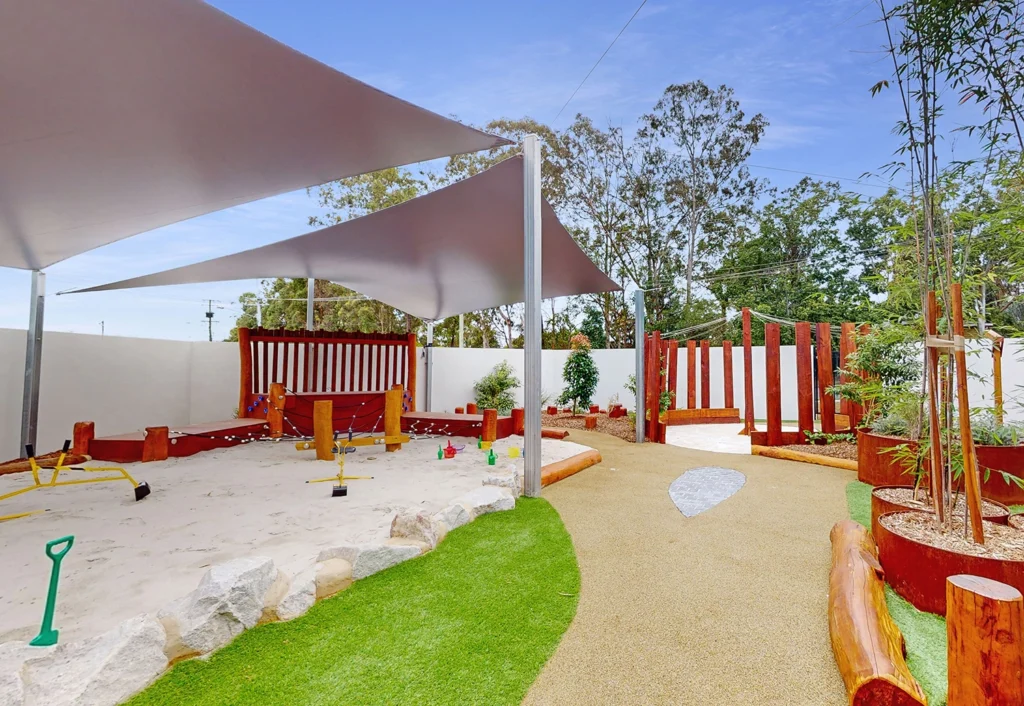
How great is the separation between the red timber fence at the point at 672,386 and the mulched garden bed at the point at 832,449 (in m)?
1.95

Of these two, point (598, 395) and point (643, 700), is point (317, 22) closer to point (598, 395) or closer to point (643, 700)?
point (643, 700)

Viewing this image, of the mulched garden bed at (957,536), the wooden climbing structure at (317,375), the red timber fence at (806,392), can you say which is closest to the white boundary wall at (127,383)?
the wooden climbing structure at (317,375)

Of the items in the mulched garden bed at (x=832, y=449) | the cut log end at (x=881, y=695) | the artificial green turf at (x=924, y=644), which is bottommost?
the artificial green turf at (x=924, y=644)

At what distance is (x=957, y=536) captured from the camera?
2486mm

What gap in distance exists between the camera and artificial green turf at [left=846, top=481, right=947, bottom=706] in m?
1.75

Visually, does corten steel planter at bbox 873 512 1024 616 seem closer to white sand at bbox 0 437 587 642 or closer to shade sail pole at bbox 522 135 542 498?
shade sail pole at bbox 522 135 542 498

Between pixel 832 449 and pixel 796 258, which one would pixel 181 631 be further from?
pixel 796 258

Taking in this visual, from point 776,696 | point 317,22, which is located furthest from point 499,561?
point 317,22

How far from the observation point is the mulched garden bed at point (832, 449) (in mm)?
5836

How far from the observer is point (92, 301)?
7117 millimetres

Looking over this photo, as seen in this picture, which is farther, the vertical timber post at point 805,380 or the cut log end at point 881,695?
the vertical timber post at point 805,380

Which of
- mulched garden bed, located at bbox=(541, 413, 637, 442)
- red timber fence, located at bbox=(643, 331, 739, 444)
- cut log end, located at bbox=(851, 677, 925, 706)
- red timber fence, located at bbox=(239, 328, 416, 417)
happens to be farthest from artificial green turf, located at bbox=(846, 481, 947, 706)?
red timber fence, located at bbox=(239, 328, 416, 417)

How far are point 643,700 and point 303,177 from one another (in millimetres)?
4308

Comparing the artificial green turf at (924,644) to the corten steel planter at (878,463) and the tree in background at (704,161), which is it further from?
the tree in background at (704,161)
